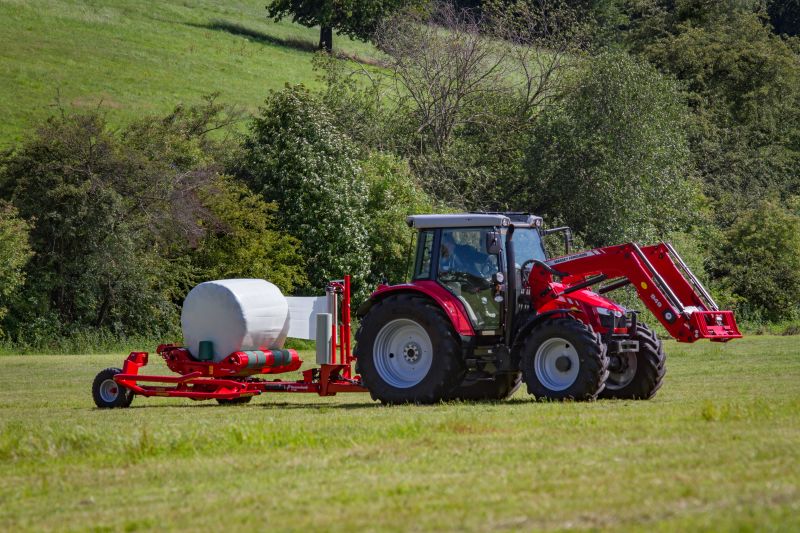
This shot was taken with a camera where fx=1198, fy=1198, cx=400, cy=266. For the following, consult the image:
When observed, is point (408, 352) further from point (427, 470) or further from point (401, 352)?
point (427, 470)

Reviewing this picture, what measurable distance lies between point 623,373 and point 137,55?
55795 mm

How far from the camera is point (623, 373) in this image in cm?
1642

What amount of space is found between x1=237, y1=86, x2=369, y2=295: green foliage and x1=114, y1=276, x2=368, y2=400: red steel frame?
22.7 m

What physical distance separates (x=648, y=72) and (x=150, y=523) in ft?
141

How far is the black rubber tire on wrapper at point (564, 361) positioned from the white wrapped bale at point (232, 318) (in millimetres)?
4483

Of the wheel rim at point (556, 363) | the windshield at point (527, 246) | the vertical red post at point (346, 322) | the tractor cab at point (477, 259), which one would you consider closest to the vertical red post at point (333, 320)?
the vertical red post at point (346, 322)

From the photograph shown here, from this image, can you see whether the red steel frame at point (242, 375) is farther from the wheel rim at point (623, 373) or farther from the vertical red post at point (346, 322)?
the wheel rim at point (623, 373)

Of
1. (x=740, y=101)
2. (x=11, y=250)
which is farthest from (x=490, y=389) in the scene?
(x=740, y=101)

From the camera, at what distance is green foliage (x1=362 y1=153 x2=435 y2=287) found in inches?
1706

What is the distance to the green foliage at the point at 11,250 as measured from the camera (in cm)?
3406

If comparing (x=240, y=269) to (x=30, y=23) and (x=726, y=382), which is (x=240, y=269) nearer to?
(x=726, y=382)

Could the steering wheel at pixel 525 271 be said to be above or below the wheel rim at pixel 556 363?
above

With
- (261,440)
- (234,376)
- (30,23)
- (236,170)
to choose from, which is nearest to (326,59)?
(236,170)

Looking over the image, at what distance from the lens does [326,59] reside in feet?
171
